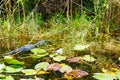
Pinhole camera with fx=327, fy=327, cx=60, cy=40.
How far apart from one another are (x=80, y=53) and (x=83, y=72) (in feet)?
1.30

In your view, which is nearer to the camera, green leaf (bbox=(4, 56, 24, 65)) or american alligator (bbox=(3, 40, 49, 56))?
green leaf (bbox=(4, 56, 24, 65))

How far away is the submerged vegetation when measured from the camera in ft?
6.49

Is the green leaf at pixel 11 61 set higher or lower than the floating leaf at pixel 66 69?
higher

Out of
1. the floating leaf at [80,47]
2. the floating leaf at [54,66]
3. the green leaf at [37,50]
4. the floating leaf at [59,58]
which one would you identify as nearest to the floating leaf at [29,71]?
the floating leaf at [54,66]

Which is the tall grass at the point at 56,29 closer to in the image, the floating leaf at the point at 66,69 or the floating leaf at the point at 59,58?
the floating leaf at the point at 59,58

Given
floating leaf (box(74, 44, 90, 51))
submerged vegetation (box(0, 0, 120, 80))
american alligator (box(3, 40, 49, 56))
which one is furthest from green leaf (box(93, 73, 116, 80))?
american alligator (box(3, 40, 49, 56))

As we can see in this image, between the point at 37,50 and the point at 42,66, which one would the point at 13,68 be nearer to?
the point at 42,66

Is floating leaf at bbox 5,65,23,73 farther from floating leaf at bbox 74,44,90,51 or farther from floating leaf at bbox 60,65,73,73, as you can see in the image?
floating leaf at bbox 74,44,90,51

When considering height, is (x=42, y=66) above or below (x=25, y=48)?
below

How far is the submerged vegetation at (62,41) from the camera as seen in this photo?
6.49 feet

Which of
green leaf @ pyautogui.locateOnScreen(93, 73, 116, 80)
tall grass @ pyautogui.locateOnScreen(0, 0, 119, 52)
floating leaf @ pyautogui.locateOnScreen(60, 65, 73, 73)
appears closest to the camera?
green leaf @ pyautogui.locateOnScreen(93, 73, 116, 80)

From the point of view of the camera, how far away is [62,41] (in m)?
2.57

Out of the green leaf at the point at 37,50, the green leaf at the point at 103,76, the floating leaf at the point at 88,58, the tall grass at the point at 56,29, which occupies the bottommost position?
the green leaf at the point at 103,76

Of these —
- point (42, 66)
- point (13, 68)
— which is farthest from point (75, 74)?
point (13, 68)
